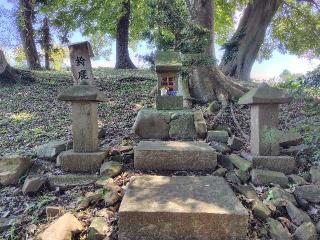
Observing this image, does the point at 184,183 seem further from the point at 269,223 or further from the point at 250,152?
the point at 250,152

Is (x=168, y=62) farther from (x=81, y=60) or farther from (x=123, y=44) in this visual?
(x=123, y=44)

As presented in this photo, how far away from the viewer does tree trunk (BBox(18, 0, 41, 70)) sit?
13.1m

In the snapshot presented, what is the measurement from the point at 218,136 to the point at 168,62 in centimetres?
249

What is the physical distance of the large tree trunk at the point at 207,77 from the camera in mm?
8055

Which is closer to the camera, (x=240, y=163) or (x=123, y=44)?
(x=240, y=163)

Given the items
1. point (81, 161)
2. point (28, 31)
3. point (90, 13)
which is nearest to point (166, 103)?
point (81, 161)

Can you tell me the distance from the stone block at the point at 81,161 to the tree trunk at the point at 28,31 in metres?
10.1

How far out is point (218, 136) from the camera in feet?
18.5

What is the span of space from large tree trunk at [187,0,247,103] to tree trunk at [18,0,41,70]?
7.65 meters

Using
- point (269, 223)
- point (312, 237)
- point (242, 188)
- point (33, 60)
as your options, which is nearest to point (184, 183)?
point (242, 188)

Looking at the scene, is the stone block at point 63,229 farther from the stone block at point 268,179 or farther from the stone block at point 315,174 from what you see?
the stone block at point 315,174

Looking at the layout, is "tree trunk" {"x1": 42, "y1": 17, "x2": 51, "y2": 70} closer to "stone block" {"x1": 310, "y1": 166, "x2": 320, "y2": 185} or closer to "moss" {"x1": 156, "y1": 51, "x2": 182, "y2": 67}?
"moss" {"x1": 156, "y1": 51, "x2": 182, "y2": 67}

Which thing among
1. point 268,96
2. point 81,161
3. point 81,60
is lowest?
point 81,161

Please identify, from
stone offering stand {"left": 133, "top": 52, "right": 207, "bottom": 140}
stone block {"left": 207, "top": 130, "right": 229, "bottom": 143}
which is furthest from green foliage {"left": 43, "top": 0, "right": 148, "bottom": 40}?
stone block {"left": 207, "top": 130, "right": 229, "bottom": 143}
